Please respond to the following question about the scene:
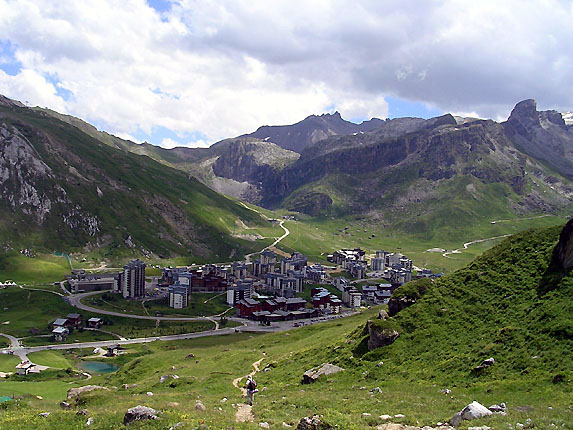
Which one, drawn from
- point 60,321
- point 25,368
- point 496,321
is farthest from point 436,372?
point 60,321

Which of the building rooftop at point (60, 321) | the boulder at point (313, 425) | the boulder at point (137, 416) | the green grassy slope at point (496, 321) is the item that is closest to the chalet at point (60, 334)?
the building rooftop at point (60, 321)

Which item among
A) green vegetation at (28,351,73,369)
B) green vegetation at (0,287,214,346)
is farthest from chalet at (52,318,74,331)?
green vegetation at (28,351,73,369)

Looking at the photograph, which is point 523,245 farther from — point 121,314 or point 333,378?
point 121,314

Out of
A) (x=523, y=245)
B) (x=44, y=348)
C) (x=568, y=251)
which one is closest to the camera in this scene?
(x=568, y=251)

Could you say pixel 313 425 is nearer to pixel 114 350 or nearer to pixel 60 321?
pixel 114 350

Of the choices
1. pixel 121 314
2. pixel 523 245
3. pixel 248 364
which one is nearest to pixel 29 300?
pixel 121 314
